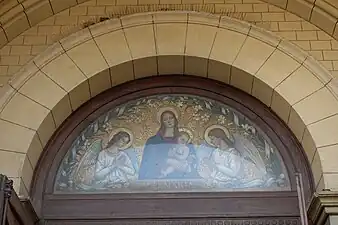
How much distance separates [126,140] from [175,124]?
36cm

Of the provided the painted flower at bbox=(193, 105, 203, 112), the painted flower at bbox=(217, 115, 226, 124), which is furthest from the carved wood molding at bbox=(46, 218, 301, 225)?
the painted flower at bbox=(193, 105, 203, 112)

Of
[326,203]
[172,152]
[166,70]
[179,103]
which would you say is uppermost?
[166,70]

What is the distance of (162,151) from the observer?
4.33 m

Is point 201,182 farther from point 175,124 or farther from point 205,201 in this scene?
point 175,124

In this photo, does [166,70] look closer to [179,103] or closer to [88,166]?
[179,103]

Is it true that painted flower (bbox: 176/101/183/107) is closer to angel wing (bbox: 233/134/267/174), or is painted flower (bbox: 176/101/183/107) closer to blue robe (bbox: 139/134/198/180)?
blue robe (bbox: 139/134/198/180)

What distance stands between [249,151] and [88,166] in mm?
1093

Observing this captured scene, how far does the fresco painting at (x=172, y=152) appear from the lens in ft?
13.7

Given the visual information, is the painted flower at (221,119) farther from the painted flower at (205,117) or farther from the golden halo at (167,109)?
the golden halo at (167,109)

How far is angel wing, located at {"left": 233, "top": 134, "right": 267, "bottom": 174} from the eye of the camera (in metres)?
4.28

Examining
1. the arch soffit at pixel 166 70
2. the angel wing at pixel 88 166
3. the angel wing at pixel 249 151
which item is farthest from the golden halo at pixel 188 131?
the angel wing at pixel 88 166

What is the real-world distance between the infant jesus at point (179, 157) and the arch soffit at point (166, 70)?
0.48 meters

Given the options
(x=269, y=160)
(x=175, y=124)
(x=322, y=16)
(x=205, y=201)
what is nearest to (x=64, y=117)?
(x=175, y=124)

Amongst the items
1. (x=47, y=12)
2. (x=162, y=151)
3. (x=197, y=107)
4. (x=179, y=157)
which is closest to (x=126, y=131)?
(x=162, y=151)
